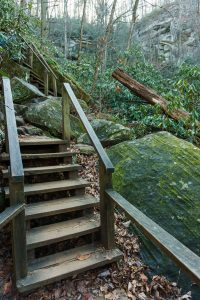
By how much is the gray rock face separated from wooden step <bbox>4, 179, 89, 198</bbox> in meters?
14.9

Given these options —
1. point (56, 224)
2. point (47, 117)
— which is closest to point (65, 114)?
point (47, 117)

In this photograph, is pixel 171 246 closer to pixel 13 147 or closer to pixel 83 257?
pixel 83 257

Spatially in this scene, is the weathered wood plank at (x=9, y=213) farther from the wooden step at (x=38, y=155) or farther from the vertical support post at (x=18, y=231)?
the wooden step at (x=38, y=155)

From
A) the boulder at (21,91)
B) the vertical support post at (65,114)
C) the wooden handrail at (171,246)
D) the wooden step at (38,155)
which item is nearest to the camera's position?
the wooden handrail at (171,246)

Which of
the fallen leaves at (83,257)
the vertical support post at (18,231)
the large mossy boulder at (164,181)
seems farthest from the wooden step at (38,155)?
the fallen leaves at (83,257)

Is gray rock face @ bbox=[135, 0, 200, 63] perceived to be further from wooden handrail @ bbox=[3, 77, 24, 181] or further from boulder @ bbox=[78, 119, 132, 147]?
wooden handrail @ bbox=[3, 77, 24, 181]

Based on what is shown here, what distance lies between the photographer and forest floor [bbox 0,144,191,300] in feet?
8.20

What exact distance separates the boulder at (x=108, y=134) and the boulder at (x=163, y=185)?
848mm

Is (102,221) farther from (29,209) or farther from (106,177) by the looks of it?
(29,209)

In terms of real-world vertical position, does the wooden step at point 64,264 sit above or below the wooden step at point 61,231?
below

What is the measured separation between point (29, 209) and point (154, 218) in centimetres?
158

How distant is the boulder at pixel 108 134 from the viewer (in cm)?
551

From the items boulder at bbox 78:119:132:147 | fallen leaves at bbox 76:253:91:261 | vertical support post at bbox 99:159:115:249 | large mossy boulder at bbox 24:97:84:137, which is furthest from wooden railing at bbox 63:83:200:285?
boulder at bbox 78:119:132:147

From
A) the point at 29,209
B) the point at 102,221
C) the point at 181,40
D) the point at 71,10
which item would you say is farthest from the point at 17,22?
the point at 71,10
